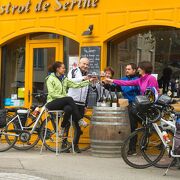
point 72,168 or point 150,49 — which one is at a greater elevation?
point 150,49

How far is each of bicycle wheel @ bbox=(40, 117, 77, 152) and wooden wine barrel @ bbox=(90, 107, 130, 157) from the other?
80cm

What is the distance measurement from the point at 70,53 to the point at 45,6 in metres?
1.19

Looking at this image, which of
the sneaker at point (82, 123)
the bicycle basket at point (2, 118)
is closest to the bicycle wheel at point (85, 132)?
the sneaker at point (82, 123)

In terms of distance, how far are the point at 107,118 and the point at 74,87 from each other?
3.23ft

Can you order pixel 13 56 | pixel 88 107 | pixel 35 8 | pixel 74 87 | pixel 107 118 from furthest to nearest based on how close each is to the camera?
pixel 13 56
pixel 35 8
pixel 88 107
pixel 74 87
pixel 107 118

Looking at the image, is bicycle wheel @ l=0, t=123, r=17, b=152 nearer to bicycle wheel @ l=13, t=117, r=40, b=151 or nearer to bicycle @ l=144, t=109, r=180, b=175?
bicycle wheel @ l=13, t=117, r=40, b=151

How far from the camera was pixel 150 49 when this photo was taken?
9.87m

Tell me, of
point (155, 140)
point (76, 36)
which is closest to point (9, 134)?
point (76, 36)

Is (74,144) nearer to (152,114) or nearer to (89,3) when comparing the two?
(152,114)

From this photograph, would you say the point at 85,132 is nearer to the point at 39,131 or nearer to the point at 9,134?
the point at 39,131

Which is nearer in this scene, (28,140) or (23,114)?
(28,140)

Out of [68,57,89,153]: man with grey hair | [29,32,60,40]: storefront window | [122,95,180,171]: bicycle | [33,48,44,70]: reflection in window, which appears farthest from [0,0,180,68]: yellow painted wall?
[122,95,180,171]: bicycle

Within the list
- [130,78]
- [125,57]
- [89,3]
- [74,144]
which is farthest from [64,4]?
[74,144]

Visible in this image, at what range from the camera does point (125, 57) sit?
10125 mm
